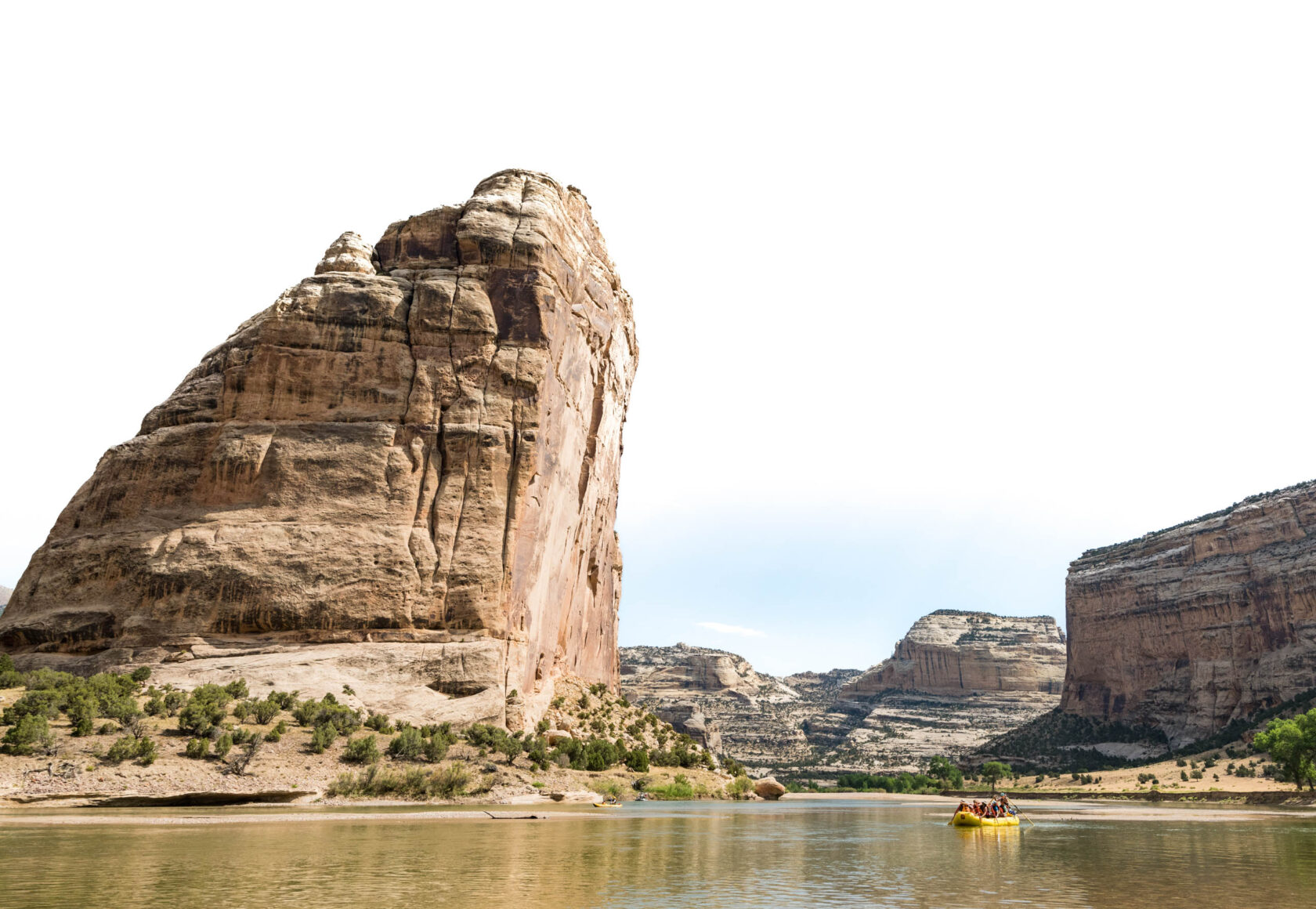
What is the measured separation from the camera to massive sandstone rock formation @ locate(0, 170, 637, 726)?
171 feet

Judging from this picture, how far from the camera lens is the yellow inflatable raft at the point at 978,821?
40.8 m

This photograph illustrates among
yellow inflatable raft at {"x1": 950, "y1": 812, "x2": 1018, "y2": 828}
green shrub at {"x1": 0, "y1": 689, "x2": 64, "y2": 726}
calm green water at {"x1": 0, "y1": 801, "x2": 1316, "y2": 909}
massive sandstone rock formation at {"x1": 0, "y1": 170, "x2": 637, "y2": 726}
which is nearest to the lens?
calm green water at {"x1": 0, "y1": 801, "x2": 1316, "y2": 909}

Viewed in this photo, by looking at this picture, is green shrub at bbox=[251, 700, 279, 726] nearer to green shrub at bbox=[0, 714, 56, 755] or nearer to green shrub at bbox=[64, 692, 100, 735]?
green shrub at bbox=[64, 692, 100, 735]

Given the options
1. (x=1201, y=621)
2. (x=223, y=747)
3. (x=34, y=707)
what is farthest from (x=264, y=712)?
(x=1201, y=621)

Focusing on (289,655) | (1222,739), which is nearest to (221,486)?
(289,655)

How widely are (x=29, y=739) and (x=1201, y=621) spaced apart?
157m

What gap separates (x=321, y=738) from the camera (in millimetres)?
40656

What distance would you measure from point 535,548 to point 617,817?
24.6 metres

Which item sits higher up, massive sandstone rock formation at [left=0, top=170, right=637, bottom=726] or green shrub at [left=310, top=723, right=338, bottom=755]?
massive sandstone rock formation at [left=0, top=170, right=637, bottom=726]

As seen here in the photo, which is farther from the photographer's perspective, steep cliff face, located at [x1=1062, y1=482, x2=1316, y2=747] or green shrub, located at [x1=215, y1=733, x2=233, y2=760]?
steep cliff face, located at [x1=1062, y1=482, x2=1316, y2=747]

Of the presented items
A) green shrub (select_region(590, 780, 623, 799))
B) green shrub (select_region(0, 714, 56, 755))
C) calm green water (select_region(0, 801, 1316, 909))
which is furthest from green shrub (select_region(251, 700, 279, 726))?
green shrub (select_region(590, 780, 623, 799))

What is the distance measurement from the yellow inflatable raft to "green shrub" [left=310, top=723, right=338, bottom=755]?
29.5 m

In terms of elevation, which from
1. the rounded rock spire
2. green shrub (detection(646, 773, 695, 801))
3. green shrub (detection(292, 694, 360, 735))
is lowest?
green shrub (detection(646, 773, 695, 801))

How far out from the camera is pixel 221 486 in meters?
57.2
